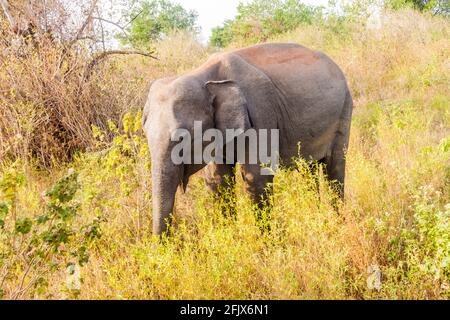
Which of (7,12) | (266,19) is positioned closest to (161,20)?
(266,19)

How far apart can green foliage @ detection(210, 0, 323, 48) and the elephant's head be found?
1499 centimetres

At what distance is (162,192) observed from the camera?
3.14 metres

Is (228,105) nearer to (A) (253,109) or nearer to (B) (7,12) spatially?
(A) (253,109)

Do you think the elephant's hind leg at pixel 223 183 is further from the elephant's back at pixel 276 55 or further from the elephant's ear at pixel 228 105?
the elephant's back at pixel 276 55

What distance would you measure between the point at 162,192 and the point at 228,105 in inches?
34.0

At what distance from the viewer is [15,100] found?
5812 millimetres

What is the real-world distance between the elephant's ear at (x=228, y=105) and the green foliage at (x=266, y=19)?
589 inches

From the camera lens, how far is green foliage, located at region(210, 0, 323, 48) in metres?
18.3

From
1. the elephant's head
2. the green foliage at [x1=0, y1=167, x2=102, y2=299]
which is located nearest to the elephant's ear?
the elephant's head

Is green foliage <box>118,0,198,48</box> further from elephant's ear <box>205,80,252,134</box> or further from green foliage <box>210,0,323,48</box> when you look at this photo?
elephant's ear <box>205,80,252,134</box>

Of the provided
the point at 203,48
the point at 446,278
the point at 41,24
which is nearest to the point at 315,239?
the point at 446,278

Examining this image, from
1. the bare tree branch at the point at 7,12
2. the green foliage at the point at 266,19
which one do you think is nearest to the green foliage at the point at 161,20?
the green foliage at the point at 266,19
